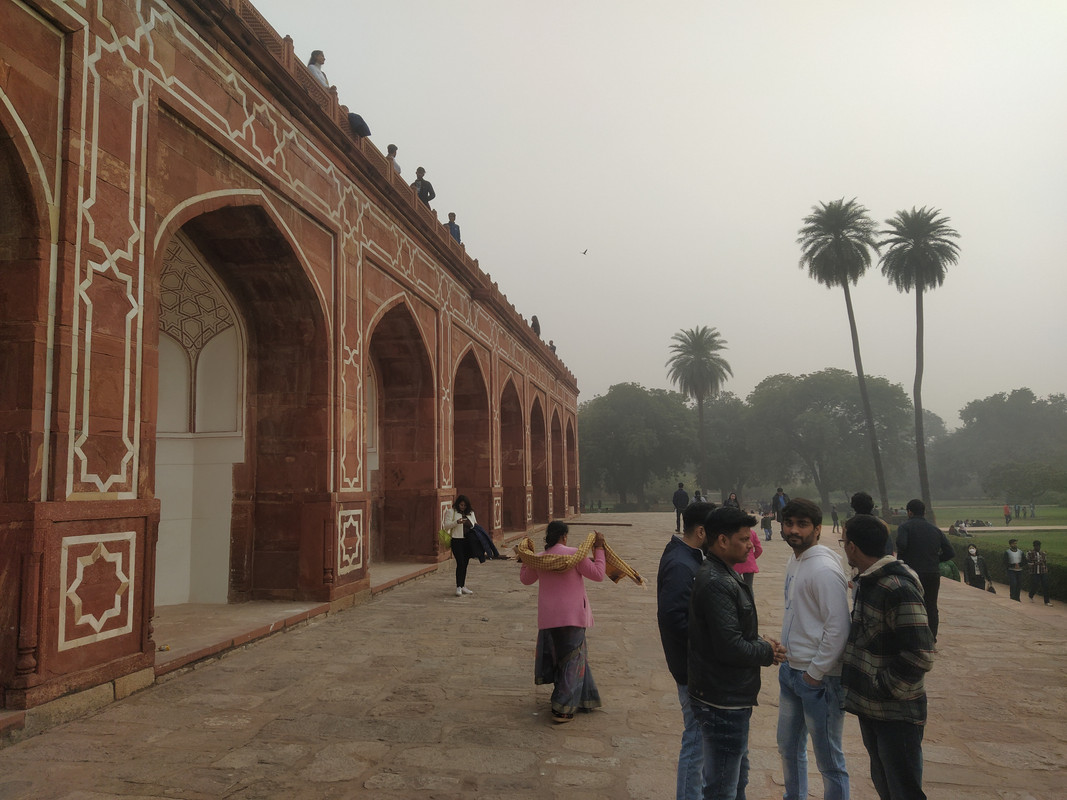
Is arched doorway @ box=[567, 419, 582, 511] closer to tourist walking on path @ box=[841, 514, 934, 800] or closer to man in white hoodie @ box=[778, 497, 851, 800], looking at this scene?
man in white hoodie @ box=[778, 497, 851, 800]

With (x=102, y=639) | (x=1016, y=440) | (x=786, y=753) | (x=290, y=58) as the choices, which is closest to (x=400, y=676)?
(x=102, y=639)

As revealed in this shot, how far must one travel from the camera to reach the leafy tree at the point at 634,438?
49781 millimetres

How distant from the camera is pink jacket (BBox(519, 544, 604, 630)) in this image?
172 inches

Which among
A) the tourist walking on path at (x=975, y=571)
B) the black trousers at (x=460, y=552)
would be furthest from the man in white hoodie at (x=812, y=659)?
the tourist walking on path at (x=975, y=571)

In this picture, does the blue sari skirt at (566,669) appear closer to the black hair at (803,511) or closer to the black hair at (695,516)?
the black hair at (695,516)

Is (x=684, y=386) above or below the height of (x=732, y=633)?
above

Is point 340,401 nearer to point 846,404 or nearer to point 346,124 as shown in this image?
point 346,124

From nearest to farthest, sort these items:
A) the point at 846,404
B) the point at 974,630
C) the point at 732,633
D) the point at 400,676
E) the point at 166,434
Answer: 1. the point at 732,633
2. the point at 400,676
3. the point at 974,630
4. the point at 166,434
5. the point at 846,404

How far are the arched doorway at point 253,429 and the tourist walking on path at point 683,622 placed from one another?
5882mm

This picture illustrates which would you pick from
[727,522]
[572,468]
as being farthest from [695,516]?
[572,468]

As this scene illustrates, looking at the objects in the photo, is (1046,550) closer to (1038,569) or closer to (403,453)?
(1038,569)

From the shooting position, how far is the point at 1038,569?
13258 mm

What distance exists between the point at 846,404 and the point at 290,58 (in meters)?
49.9

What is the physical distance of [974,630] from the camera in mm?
7461
